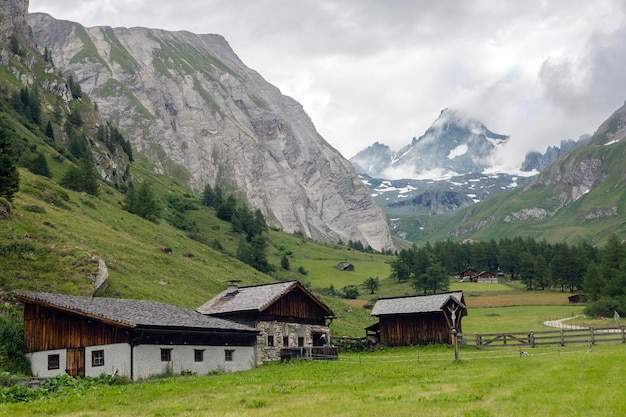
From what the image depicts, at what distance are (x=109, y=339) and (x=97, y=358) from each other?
140 centimetres

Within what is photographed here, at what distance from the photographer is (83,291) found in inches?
1982

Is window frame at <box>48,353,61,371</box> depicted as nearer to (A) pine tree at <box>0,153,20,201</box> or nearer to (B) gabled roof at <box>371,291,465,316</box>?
(B) gabled roof at <box>371,291,465,316</box>

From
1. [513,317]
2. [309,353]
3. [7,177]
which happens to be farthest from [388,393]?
[513,317]

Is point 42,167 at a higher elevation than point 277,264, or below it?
higher

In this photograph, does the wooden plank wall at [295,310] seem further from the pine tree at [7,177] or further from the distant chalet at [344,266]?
the distant chalet at [344,266]

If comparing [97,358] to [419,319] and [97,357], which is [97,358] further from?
[419,319]

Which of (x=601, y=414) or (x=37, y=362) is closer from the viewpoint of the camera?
(x=601, y=414)

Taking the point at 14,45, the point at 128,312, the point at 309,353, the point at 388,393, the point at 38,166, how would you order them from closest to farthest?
the point at 388,393
the point at 128,312
the point at 309,353
the point at 38,166
the point at 14,45

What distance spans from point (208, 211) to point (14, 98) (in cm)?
5980

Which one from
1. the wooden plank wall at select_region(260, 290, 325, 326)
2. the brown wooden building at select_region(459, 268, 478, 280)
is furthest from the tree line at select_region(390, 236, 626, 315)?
the wooden plank wall at select_region(260, 290, 325, 326)

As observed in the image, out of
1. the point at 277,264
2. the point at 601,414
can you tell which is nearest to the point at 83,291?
the point at 601,414

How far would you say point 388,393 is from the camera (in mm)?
25047

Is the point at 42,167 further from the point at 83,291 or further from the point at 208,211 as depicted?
the point at 208,211

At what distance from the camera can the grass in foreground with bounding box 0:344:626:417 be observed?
20312mm
